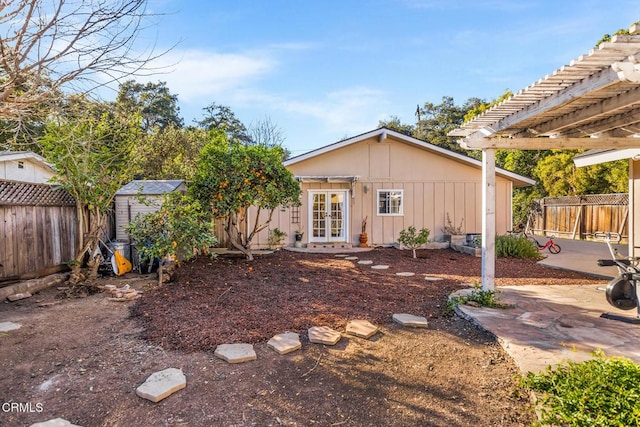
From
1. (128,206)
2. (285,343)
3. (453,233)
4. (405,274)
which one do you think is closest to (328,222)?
(453,233)

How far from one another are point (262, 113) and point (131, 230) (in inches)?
571

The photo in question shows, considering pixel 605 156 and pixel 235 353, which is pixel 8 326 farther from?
pixel 605 156

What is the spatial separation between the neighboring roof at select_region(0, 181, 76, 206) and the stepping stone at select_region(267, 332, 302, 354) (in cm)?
496

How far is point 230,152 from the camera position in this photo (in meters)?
7.82

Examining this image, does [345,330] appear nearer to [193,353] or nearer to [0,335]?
[193,353]

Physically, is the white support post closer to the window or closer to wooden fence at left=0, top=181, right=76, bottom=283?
the window

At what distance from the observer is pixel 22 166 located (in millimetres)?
11984

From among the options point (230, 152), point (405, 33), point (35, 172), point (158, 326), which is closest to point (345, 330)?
point (158, 326)

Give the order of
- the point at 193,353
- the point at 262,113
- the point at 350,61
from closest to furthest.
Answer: the point at 193,353, the point at 350,61, the point at 262,113

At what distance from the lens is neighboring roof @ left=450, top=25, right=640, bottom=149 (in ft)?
8.37

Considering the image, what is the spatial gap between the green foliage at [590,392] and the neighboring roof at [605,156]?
5604 mm

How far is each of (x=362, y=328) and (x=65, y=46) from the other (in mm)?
3676

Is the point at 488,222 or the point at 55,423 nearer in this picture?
the point at 55,423

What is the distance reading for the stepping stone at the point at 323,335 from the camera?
3.38 meters
